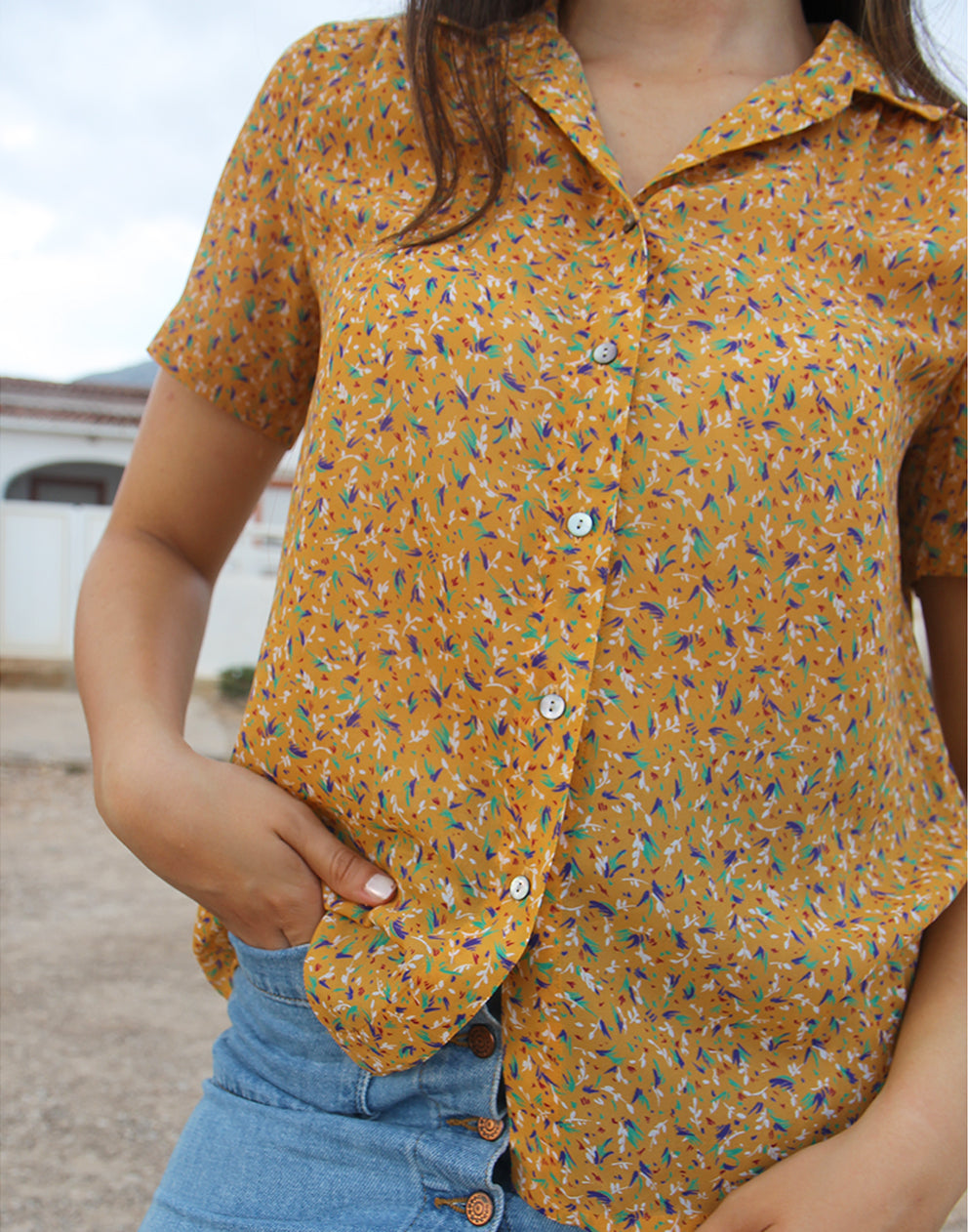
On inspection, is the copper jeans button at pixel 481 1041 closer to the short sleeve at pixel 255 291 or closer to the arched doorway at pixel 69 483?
the short sleeve at pixel 255 291

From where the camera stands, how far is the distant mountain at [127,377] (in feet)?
33.8

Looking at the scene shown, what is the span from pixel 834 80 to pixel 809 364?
0.27m

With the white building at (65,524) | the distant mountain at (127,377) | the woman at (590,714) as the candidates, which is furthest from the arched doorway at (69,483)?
the woman at (590,714)

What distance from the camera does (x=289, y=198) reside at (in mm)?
821

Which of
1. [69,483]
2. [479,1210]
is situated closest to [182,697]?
[479,1210]

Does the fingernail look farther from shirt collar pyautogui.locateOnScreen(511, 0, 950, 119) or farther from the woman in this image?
shirt collar pyautogui.locateOnScreen(511, 0, 950, 119)

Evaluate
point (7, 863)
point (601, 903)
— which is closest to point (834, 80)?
point (601, 903)

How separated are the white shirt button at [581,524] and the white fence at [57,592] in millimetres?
8068

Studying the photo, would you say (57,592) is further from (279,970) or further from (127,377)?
A: (279,970)

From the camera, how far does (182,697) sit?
85cm

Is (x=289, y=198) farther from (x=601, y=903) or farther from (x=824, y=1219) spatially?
(x=824, y=1219)

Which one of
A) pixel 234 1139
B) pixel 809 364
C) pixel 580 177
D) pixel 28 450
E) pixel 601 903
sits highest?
pixel 580 177

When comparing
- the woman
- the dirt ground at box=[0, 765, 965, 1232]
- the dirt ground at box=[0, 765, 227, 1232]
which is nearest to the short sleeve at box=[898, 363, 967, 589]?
the woman

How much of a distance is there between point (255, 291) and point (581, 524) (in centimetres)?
38
